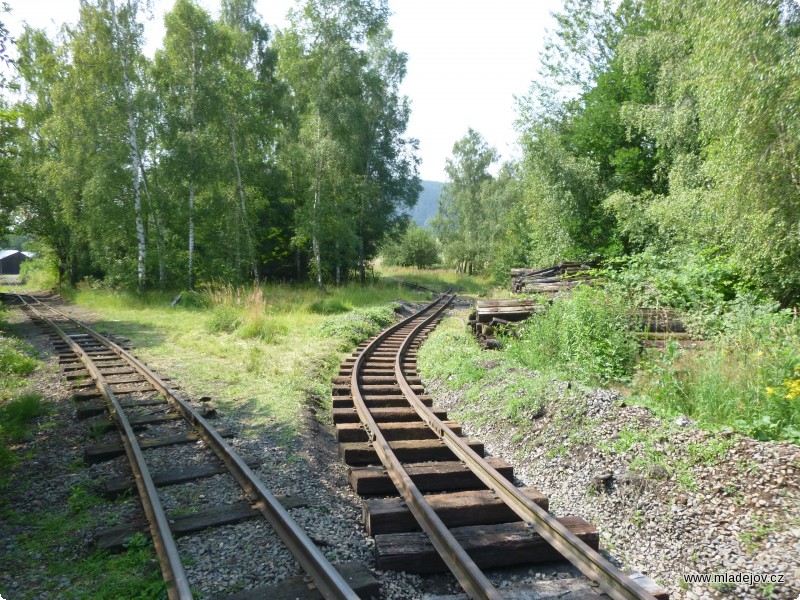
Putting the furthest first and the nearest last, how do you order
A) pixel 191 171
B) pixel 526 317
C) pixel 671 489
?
pixel 191 171 < pixel 526 317 < pixel 671 489

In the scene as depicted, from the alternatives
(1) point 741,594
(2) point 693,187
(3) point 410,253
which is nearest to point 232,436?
(1) point 741,594

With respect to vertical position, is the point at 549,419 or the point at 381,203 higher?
the point at 381,203

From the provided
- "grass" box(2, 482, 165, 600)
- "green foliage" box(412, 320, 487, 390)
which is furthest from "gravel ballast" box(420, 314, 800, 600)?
"grass" box(2, 482, 165, 600)

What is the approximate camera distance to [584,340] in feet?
25.0

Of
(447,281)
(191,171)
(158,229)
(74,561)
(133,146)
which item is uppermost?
(133,146)

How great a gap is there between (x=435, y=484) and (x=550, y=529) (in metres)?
1.26

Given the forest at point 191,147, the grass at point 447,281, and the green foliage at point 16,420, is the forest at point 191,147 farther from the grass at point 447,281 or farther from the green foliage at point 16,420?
the green foliage at point 16,420

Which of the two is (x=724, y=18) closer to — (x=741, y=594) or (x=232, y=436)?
(x=741, y=594)

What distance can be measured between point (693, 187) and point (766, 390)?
32.2 feet

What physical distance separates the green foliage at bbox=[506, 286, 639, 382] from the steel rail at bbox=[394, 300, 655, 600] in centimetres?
271

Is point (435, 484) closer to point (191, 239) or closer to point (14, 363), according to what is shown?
point (14, 363)

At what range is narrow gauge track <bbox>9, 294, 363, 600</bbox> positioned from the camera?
3.14 m

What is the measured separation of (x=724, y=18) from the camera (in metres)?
8.99

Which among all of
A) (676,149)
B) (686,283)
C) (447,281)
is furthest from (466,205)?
(686,283)
